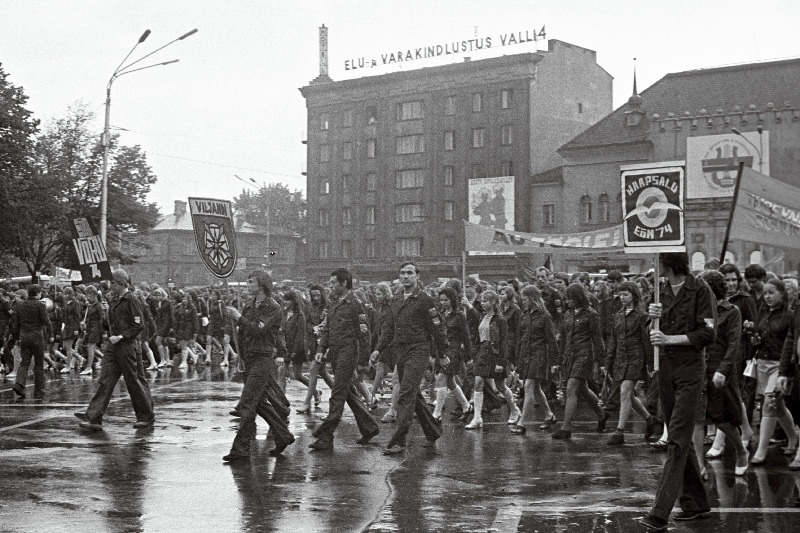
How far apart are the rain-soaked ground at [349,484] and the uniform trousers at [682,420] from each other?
256mm

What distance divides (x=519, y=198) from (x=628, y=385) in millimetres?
55893

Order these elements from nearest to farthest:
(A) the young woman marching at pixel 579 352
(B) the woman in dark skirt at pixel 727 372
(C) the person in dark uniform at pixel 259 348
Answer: (B) the woman in dark skirt at pixel 727 372 < (C) the person in dark uniform at pixel 259 348 < (A) the young woman marching at pixel 579 352

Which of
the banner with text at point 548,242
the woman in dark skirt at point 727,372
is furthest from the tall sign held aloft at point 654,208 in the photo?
the banner with text at point 548,242

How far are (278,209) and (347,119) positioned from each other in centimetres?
3771

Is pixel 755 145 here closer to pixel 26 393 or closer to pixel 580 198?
pixel 580 198

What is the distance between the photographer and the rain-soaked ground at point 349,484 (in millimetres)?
7887

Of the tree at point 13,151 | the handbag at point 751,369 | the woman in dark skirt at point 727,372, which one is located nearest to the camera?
the woman in dark skirt at point 727,372

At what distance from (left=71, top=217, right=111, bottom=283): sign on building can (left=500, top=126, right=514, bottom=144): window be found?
46170mm

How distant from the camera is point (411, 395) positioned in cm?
1173

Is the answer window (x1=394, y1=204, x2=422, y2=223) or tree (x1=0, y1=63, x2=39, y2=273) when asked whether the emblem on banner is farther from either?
window (x1=394, y1=204, x2=422, y2=223)

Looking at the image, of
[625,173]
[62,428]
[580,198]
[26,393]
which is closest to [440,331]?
[625,173]

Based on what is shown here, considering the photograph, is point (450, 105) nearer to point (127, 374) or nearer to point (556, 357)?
point (556, 357)

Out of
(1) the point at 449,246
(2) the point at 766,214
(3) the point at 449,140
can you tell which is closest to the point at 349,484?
(2) the point at 766,214

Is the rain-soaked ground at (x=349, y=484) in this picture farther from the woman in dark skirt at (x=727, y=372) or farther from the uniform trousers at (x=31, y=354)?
the uniform trousers at (x=31, y=354)
